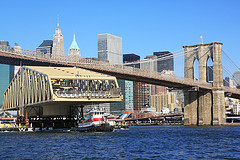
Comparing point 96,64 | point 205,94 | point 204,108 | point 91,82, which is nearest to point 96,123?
point 91,82

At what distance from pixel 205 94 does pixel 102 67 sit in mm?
32924

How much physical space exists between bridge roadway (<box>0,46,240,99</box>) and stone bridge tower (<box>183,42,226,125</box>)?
2915 millimetres

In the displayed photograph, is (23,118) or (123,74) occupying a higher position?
(123,74)

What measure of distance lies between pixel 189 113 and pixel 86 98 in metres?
51.3

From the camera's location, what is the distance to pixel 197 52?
12244cm

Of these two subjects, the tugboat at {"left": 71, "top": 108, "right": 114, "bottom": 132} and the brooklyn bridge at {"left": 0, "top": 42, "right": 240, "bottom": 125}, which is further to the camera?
the brooklyn bridge at {"left": 0, "top": 42, "right": 240, "bottom": 125}

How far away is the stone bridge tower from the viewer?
382ft

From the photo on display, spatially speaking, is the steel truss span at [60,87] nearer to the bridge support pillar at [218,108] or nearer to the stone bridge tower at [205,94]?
the stone bridge tower at [205,94]

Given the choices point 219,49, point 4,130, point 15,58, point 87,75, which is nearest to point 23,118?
point 4,130

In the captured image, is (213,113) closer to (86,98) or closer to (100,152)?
(86,98)

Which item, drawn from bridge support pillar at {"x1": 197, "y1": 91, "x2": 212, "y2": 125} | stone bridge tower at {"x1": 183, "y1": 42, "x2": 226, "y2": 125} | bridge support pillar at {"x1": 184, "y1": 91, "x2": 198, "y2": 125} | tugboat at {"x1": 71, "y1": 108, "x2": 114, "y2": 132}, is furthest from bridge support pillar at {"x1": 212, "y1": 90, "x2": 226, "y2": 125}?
tugboat at {"x1": 71, "y1": 108, "x2": 114, "y2": 132}

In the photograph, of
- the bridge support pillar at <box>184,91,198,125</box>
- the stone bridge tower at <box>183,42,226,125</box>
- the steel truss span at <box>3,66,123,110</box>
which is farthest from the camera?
the bridge support pillar at <box>184,91,198,125</box>

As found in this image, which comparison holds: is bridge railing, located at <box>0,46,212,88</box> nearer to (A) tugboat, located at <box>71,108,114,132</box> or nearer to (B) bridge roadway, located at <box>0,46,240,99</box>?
(B) bridge roadway, located at <box>0,46,240,99</box>

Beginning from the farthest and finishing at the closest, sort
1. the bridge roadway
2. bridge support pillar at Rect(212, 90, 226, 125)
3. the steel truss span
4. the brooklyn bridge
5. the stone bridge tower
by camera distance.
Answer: the stone bridge tower, bridge support pillar at Rect(212, 90, 226, 125), the bridge roadway, the brooklyn bridge, the steel truss span
